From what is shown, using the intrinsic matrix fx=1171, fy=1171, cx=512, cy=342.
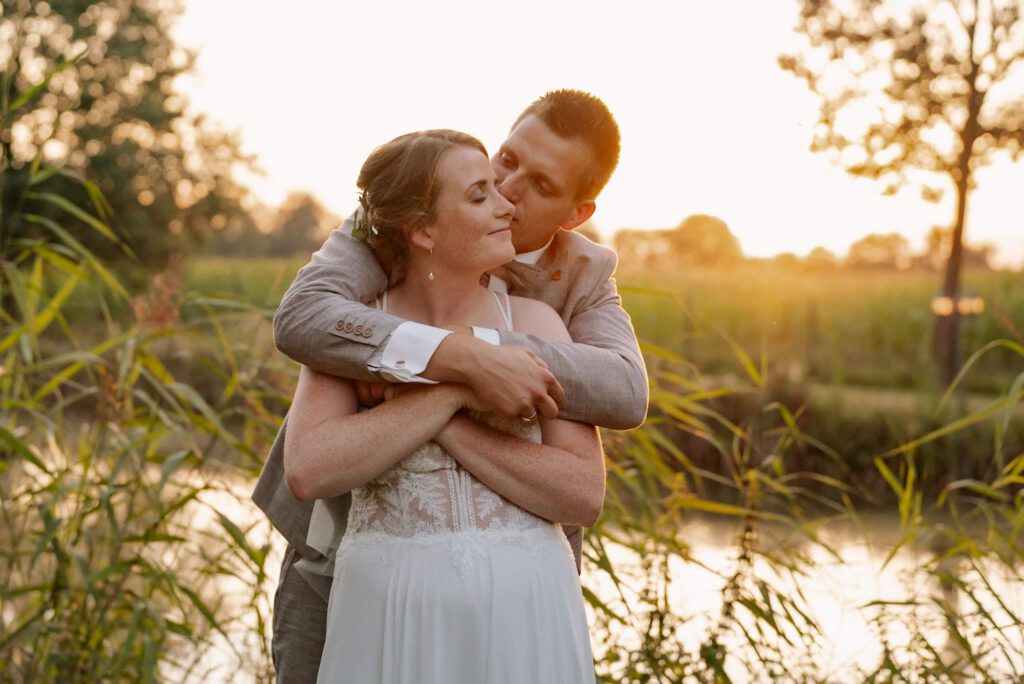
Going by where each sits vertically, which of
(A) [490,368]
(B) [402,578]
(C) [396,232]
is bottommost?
(B) [402,578]

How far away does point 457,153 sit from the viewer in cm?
166

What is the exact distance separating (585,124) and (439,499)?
2.25ft

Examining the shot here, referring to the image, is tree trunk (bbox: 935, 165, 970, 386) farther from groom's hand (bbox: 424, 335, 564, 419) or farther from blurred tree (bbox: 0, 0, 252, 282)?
blurred tree (bbox: 0, 0, 252, 282)

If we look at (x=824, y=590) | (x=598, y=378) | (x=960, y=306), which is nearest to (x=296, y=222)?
(x=960, y=306)

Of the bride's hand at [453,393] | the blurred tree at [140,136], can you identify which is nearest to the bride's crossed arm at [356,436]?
the bride's hand at [453,393]

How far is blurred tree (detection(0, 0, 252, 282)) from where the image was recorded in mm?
15656

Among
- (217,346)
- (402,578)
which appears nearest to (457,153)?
(402,578)

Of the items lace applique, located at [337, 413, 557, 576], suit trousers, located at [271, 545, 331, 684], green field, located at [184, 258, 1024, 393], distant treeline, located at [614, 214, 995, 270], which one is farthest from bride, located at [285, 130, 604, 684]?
distant treeline, located at [614, 214, 995, 270]

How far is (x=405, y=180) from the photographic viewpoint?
166 cm

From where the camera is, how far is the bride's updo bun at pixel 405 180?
5.42ft

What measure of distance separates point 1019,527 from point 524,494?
159 cm

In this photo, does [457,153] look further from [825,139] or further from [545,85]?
[825,139]

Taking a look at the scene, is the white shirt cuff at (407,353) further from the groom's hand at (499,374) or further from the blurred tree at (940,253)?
the blurred tree at (940,253)

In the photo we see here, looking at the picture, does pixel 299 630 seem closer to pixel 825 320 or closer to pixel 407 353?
pixel 407 353
